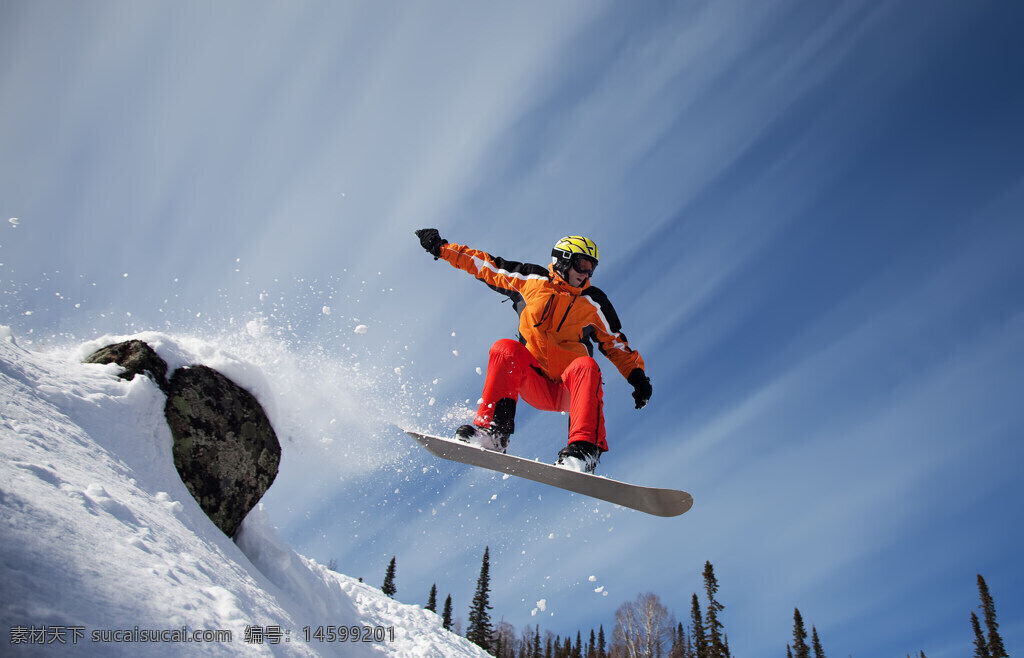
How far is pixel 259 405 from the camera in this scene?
8031 millimetres

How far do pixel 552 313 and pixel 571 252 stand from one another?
0.82 meters

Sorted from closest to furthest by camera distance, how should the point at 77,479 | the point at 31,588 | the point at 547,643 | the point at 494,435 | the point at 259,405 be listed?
the point at 31,588 < the point at 77,479 < the point at 494,435 < the point at 259,405 < the point at 547,643

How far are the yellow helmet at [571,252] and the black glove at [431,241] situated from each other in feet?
4.99

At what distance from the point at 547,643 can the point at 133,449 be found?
193ft

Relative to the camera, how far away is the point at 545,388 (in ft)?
21.6

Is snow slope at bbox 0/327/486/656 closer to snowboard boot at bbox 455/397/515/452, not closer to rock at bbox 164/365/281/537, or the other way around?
rock at bbox 164/365/281/537

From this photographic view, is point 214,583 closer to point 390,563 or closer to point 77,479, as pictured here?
point 77,479

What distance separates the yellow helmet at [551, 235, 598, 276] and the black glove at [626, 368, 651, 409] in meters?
1.51

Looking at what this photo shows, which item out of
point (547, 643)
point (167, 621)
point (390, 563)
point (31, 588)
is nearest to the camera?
point (31, 588)

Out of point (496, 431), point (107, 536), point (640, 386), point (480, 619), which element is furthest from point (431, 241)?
point (480, 619)

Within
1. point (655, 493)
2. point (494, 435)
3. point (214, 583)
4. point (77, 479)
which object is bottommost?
point (214, 583)

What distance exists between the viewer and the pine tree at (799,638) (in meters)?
45.6

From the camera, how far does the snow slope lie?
9.31ft

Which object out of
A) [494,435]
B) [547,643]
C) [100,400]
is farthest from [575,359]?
[547,643]
